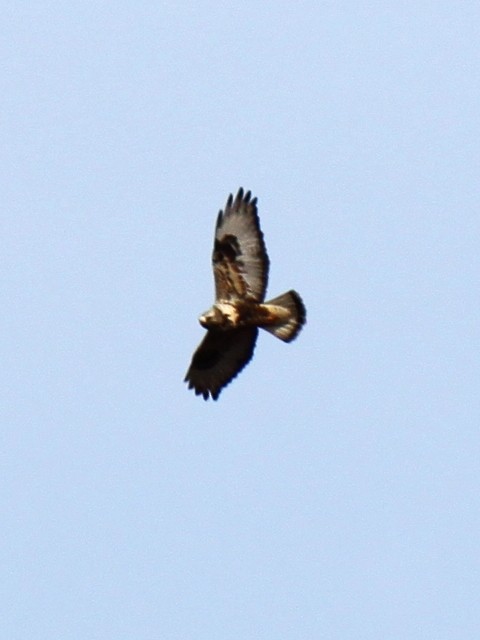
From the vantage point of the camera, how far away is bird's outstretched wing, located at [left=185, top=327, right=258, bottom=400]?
25.3 metres

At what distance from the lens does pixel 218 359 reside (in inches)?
1005

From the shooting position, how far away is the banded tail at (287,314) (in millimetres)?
24906

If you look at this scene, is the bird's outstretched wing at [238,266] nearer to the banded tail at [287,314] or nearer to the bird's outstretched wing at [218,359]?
the banded tail at [287,314]

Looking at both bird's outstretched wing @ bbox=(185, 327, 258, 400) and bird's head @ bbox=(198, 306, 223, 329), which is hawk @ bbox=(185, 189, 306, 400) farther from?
bird's outstretched wing @ bbox=(185, 327, 258, 400)

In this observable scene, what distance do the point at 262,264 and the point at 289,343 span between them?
0.89 metres

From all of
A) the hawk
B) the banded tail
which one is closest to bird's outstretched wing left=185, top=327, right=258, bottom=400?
the hawk

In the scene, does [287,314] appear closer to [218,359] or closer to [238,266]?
[238,266]

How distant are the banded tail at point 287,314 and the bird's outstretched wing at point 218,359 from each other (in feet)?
1.52

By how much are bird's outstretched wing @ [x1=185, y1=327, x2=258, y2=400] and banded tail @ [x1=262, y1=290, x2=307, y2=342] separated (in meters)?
0.46

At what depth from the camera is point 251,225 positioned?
82.3 ft

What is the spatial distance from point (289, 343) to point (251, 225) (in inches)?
53.1

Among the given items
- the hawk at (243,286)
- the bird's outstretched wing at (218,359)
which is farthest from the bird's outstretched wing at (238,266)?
the bird's outstretched wing at (218,359)

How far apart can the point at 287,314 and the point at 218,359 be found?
107cm

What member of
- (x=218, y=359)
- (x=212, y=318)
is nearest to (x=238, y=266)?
(x=212, y=318)
